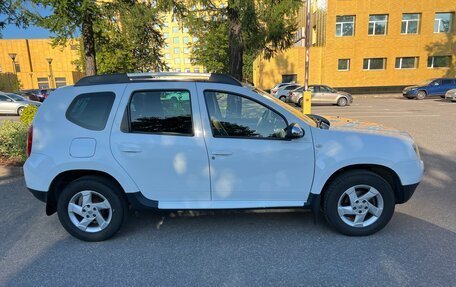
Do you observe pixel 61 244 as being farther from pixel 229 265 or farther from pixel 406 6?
pixel 406 6

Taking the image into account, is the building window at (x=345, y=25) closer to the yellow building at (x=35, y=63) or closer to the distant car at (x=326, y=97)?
the distant car at (x=326, y=97)

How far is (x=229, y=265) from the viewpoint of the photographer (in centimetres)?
311

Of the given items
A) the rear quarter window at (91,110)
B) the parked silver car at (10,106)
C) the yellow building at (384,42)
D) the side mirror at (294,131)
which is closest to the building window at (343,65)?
the yellow building at (384,42)

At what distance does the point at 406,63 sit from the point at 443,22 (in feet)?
16.0

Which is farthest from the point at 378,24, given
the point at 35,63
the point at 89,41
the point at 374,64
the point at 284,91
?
the point at 35,63

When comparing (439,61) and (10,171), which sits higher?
(439,61)

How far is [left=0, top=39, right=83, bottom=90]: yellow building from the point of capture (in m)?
64.2

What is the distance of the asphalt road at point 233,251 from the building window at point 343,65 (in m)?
30.0

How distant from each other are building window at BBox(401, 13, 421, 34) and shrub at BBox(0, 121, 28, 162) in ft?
111

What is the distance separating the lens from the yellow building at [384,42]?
3042 cm

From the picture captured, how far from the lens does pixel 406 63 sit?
104 ft

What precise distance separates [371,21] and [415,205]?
31.3m

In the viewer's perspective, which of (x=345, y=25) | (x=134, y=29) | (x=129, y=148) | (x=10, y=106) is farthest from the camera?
(x=345, y=25)

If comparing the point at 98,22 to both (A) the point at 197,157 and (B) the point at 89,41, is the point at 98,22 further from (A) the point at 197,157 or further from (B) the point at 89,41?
(A) the point at 197,157
